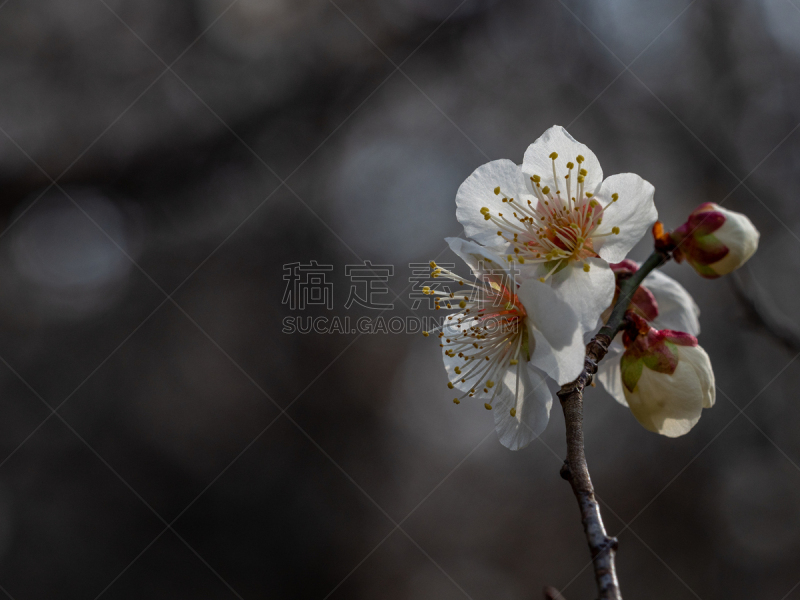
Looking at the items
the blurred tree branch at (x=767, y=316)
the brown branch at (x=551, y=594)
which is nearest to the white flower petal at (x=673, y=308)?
the blurred tree branch at (x=767, y=316)

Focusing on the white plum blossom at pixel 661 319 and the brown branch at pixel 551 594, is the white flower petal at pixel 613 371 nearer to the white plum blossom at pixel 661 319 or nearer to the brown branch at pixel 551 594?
the white plum blossom at pixel 661 319

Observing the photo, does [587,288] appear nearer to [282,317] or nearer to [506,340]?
[506,340]

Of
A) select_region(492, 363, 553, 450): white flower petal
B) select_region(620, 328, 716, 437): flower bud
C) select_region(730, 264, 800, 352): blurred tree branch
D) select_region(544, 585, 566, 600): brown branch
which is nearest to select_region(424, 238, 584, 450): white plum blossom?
select_region(492, 363, 553, 450): white flower petal

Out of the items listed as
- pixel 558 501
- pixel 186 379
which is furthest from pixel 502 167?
pixel 558 501

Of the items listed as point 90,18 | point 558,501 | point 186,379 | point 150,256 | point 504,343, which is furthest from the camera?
point 558,501

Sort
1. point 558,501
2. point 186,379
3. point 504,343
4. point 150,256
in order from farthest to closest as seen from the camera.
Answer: point 558,501, point 186,379, point 150,256, point 504,343

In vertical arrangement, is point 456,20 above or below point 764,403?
above

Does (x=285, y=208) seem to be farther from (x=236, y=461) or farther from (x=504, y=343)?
(x=504, y=343)
